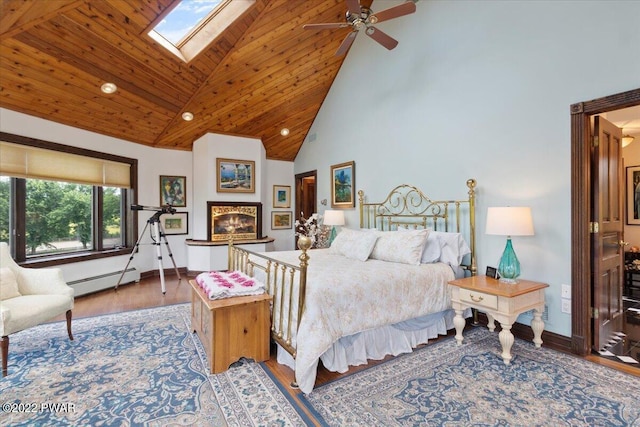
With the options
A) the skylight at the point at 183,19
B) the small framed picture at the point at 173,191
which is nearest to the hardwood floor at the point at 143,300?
the small framed picture at the point at 173,191

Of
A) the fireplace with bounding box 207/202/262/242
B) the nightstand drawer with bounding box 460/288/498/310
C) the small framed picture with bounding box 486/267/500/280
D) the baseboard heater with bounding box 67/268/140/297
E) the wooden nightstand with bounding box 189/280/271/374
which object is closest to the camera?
the wooden nightstand with bounding box 189/280/271/374

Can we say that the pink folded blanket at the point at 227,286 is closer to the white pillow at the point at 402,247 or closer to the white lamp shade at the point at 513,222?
the white pillow at the point at 402,247

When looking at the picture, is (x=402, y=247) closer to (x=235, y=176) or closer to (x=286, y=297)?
(x=286, y=297)

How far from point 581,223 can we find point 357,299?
2.06m

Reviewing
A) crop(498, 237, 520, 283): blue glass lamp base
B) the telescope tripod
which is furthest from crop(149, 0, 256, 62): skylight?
crop(498, 237, 520, 283): blue glass lamp base

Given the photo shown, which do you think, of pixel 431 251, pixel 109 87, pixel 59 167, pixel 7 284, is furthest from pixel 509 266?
pixel 59 167

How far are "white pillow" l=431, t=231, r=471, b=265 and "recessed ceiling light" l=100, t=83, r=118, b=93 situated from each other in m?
4.56

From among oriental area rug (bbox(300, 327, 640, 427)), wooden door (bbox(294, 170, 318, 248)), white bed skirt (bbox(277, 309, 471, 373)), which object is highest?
wooden door (bbox(294, 170, 318, 248))

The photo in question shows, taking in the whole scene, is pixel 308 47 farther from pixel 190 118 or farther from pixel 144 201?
pixel 144 201

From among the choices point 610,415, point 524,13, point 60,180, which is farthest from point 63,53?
point 610,415

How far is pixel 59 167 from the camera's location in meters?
4.35

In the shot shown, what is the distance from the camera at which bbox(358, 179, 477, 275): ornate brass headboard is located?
11.3 feet

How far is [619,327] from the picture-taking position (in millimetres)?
3141

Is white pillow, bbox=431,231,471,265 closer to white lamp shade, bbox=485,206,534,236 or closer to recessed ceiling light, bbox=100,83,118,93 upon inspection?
white lamp shade, bbox=485,206,534,236
